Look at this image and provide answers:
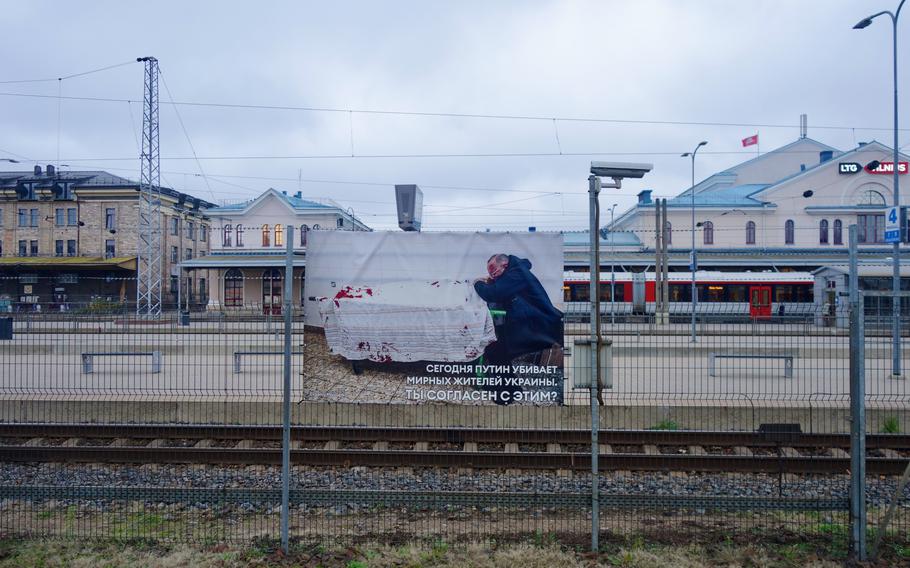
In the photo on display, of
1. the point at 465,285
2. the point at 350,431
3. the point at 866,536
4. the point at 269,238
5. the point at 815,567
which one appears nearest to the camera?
the point at 815,567

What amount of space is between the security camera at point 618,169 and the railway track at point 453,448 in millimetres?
4456

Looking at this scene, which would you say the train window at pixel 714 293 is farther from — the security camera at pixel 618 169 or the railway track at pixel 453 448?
the security camera at pixel 618 169

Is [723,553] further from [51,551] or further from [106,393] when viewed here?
[106,393]

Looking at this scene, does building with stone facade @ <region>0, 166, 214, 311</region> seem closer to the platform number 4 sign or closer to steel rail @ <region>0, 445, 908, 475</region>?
steel rail @ <region>0, 445, 908, 475</region>

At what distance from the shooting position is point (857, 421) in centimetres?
576

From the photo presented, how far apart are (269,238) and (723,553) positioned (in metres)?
47.7

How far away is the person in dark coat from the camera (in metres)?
8.21

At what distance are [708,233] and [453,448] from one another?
47.3 meters

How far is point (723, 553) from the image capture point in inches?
231

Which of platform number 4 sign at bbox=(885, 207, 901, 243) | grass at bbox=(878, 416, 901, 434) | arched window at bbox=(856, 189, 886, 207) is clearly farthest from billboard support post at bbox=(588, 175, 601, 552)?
arched window at bbox=(856, 189, 886, 207)

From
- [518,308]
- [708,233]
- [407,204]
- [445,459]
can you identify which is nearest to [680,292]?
[708,233]

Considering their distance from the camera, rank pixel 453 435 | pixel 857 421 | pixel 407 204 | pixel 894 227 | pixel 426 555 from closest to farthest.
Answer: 1. pixel 857 421
2. pixel 426 555
3. pixel 407 204
4. pixel 453 435
5. pixel 894 227

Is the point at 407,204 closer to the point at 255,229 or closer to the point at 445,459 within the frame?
the point at 445,459

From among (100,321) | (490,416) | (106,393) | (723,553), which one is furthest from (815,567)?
(100,321)
